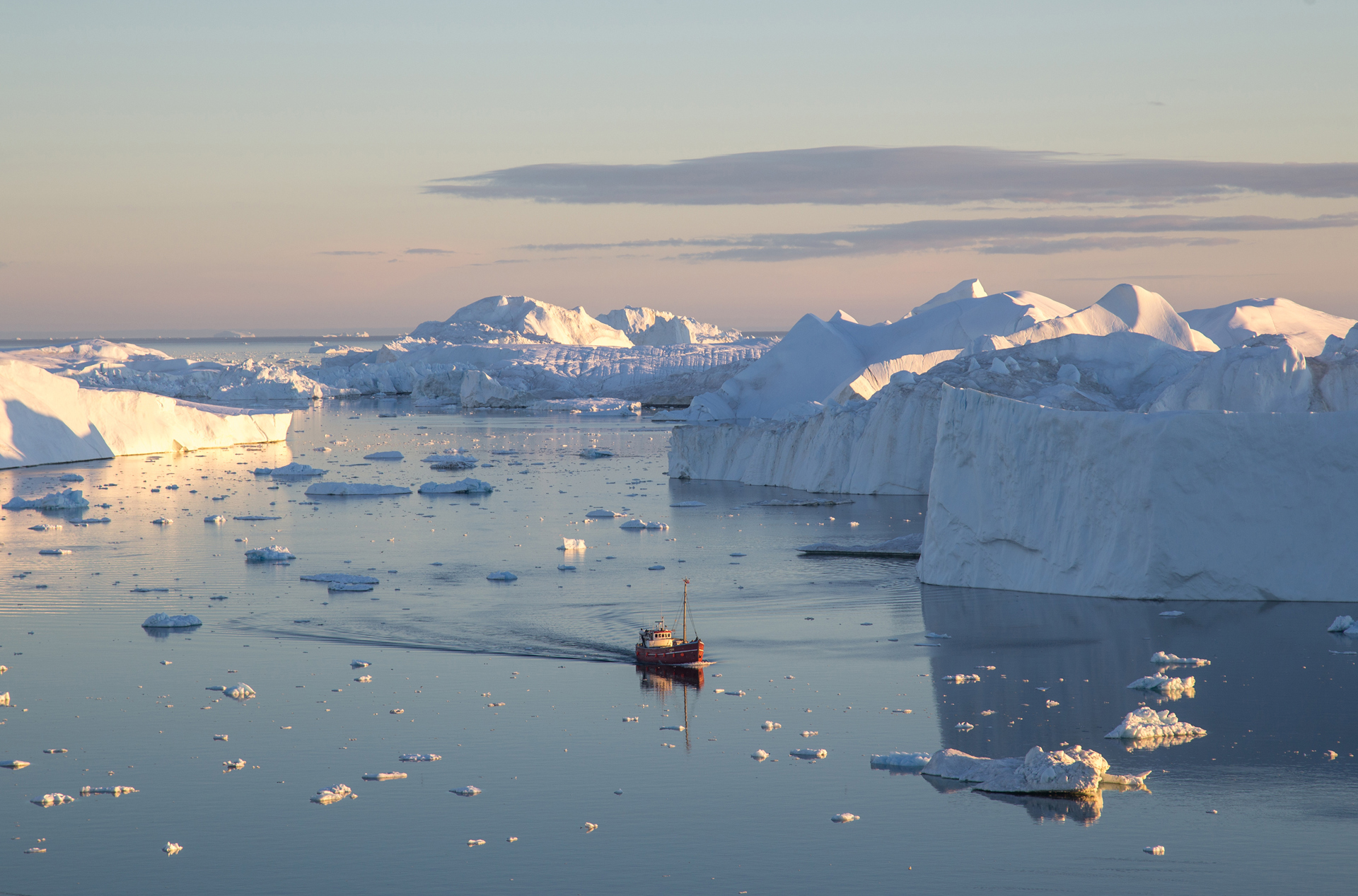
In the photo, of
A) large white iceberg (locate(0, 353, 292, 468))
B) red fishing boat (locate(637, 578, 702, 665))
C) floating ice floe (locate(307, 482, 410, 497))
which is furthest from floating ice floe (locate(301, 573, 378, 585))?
large white iceberg (locate(0, 353, 292, 468))

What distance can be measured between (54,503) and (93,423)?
13.6 metres

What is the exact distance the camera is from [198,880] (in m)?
9.38

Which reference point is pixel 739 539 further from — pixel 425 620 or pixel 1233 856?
pixel 1233 856

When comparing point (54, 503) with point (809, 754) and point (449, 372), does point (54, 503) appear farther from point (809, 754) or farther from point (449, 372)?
point (449, 372)

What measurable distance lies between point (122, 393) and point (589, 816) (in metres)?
38.3

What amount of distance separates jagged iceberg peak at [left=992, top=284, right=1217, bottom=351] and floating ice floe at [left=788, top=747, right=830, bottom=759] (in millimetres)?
28999

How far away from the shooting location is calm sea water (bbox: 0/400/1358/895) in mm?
9672

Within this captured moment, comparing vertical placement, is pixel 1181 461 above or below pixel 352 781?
above

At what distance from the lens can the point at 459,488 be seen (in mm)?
34781

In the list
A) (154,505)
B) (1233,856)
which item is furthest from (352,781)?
(154,505)

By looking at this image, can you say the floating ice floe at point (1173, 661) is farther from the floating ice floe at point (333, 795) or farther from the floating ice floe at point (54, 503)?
the floating ice floe at point (54, 503)

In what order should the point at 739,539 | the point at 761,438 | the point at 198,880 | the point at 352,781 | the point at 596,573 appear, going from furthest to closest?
the point at 761,438 → the point at 739,539 → the point at 596,573 → the point at 352,781 → the point at 198,880

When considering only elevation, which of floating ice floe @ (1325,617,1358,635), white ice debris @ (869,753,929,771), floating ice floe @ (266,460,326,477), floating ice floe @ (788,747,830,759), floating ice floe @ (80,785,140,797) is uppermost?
floating ice floe @ (1325,617,1358,635)

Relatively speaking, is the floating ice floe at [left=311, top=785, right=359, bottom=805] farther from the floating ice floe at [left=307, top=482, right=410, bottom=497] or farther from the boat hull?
the floating ice floe at [left=307, top=482, right=410, bottom=497]
